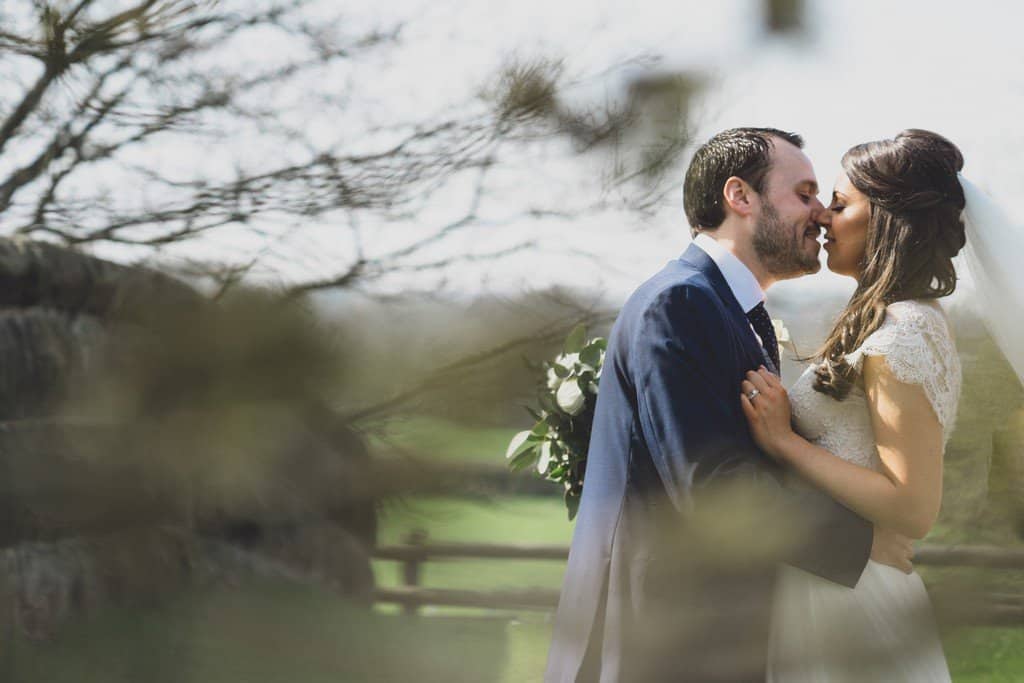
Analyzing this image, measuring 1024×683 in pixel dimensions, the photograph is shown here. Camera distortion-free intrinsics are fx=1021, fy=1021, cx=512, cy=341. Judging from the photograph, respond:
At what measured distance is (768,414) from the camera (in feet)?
2.67

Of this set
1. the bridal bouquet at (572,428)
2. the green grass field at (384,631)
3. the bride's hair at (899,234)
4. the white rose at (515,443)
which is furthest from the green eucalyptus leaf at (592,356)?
the green grass field at (384,631)

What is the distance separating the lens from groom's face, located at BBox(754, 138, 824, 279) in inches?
33.1

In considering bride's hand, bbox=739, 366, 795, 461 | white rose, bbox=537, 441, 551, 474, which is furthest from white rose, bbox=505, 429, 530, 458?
bride's hand, bbox=739, 366, 795, 461

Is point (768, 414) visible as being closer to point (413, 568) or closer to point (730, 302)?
point (730, 302)

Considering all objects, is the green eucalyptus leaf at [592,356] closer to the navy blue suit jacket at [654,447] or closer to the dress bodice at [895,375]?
the navy blue suit jacket at [654,447]

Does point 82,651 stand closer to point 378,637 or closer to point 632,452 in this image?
point 378,637

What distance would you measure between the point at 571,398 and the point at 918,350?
345 mm

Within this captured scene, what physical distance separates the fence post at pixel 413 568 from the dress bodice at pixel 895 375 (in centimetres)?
73

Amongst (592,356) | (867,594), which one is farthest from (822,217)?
(867,594)

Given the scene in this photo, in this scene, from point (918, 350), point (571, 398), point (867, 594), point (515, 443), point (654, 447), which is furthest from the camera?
point (571, 398)

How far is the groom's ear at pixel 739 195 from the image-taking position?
94 cm

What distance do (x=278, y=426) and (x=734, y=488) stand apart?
0.43ft

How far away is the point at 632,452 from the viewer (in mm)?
923

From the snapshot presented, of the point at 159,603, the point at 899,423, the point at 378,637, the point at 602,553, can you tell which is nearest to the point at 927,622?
the point at 378,637
